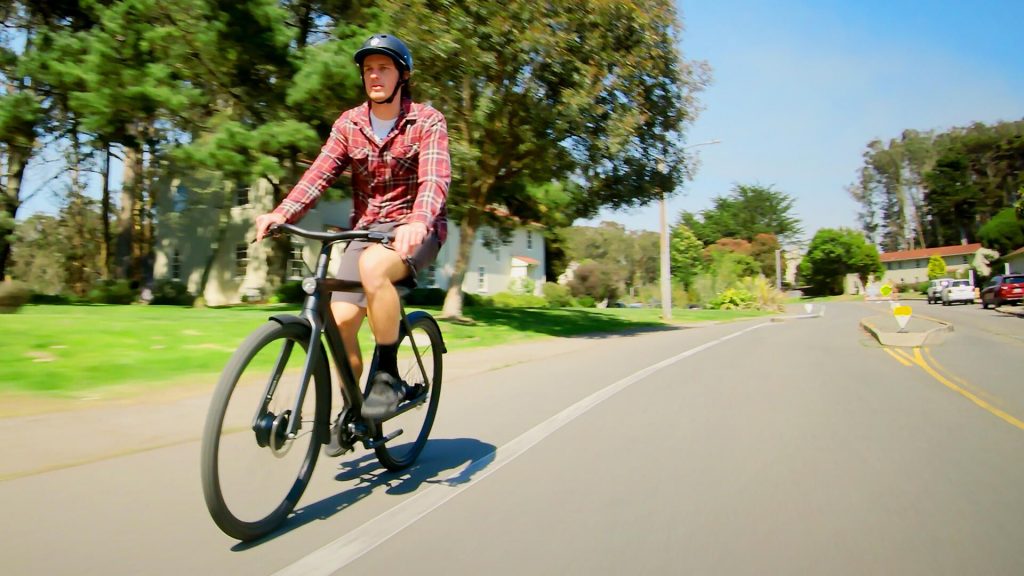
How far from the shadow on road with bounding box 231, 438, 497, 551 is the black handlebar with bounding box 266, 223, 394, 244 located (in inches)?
54.6

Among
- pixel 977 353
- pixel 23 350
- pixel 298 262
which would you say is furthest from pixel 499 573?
pixel 298 262

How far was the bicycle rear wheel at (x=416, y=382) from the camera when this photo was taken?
4.49m

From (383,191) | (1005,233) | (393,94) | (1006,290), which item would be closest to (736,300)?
(1006,290)

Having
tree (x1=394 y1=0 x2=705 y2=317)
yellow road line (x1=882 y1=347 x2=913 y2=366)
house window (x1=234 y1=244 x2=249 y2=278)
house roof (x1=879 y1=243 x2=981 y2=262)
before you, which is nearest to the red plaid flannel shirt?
yellow road line (x1=882 y1=347 x2=913 y2=366)

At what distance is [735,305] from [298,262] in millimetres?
24171

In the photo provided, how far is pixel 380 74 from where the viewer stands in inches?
157

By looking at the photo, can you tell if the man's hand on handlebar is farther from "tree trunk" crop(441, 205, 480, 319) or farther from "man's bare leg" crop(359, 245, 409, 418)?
"tree trunk" crop(441, 205, 480, 319)

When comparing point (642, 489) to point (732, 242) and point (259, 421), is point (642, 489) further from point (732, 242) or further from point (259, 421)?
point (732, 242)

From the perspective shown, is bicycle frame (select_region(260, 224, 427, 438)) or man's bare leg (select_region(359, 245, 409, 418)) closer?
bicycle frame (select_region(260, 224, 427, 438))

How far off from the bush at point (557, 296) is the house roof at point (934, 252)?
52287 millimetres

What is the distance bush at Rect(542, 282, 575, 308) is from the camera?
43.6 metres

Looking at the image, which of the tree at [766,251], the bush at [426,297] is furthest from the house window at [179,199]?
the tree at [766,251]

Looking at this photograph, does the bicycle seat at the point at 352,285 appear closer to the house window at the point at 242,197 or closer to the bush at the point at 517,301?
the house window at the point at 242,197

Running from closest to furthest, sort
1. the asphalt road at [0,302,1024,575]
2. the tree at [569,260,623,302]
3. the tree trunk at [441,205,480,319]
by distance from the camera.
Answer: the asphalt road at [0,302,1024,575]
the tree trunk at [441,205,480,319]
the tree at [569,260,623,302]
